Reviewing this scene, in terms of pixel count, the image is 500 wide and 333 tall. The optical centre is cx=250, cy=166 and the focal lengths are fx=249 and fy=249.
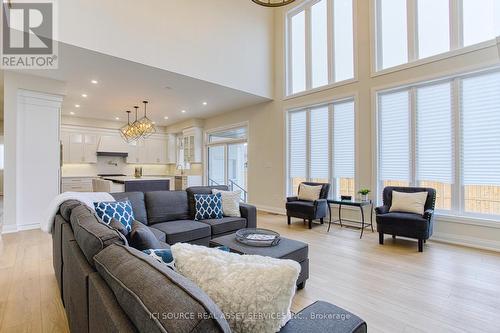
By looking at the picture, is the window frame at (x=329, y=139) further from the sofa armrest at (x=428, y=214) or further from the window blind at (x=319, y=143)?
the sofa armrest at (x=428, y=214)

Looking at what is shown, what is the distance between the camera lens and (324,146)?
5.55 metres

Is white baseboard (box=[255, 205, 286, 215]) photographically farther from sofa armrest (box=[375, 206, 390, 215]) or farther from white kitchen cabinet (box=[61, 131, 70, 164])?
white kitchen cabinet (box=[61, 131, 70, 164])

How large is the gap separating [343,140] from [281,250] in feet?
12.1

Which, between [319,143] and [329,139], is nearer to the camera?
[329,139]

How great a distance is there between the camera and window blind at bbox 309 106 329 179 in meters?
5.54

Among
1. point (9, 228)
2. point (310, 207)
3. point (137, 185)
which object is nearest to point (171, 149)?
point (137, 185)

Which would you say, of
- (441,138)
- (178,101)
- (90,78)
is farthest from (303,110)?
(90,78)

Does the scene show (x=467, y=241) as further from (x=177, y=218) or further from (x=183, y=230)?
(x=177, y=218)

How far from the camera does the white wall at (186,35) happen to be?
3742mm

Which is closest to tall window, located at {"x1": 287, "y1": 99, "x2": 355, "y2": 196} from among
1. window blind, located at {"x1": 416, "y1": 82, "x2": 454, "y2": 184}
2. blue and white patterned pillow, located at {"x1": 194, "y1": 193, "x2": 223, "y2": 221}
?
window blind, located at {"x1": 416, "y1": 82, "x2": 454, "y2": 184}

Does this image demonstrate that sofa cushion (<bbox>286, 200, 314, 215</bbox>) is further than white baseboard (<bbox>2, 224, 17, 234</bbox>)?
Yes

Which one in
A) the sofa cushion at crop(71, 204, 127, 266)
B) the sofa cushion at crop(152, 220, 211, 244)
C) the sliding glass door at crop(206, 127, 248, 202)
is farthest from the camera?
the sliding glass door at crop(206, 127, 248, 202)

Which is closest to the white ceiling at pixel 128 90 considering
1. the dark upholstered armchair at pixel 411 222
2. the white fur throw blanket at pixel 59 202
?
the white fur throw blanket at pixel 59 202

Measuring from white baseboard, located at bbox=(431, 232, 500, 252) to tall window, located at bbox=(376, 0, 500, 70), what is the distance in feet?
9.59
